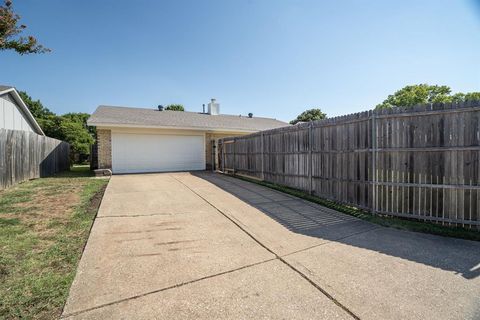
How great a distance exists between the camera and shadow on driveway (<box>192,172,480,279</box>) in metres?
2.82

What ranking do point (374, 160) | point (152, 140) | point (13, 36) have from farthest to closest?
point (152, 140) < point (374, 160) < point (13, 36)

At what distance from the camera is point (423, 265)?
2.70 metres

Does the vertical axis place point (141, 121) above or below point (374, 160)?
above

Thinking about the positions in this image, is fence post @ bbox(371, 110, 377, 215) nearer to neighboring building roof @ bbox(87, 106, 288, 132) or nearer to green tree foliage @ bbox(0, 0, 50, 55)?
green tree foliage @ bbox(0, 0, 50, 55)

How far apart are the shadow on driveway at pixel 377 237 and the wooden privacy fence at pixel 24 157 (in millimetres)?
8894

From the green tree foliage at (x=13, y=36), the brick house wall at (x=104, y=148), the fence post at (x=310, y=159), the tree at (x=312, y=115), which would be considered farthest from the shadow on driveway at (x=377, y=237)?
the tree at (x=312, y=115)

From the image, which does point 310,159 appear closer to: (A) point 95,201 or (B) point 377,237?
(B) point 377,237

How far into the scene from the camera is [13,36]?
13.0 ft

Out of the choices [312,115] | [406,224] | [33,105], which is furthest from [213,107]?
[33,105]

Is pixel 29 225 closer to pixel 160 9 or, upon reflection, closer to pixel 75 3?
pixel 75 3

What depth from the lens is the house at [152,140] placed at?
12232 millimetres

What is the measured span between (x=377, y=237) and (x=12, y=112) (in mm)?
19522

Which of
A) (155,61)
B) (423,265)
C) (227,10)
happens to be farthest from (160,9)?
(423,265)

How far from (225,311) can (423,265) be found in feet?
8.28
